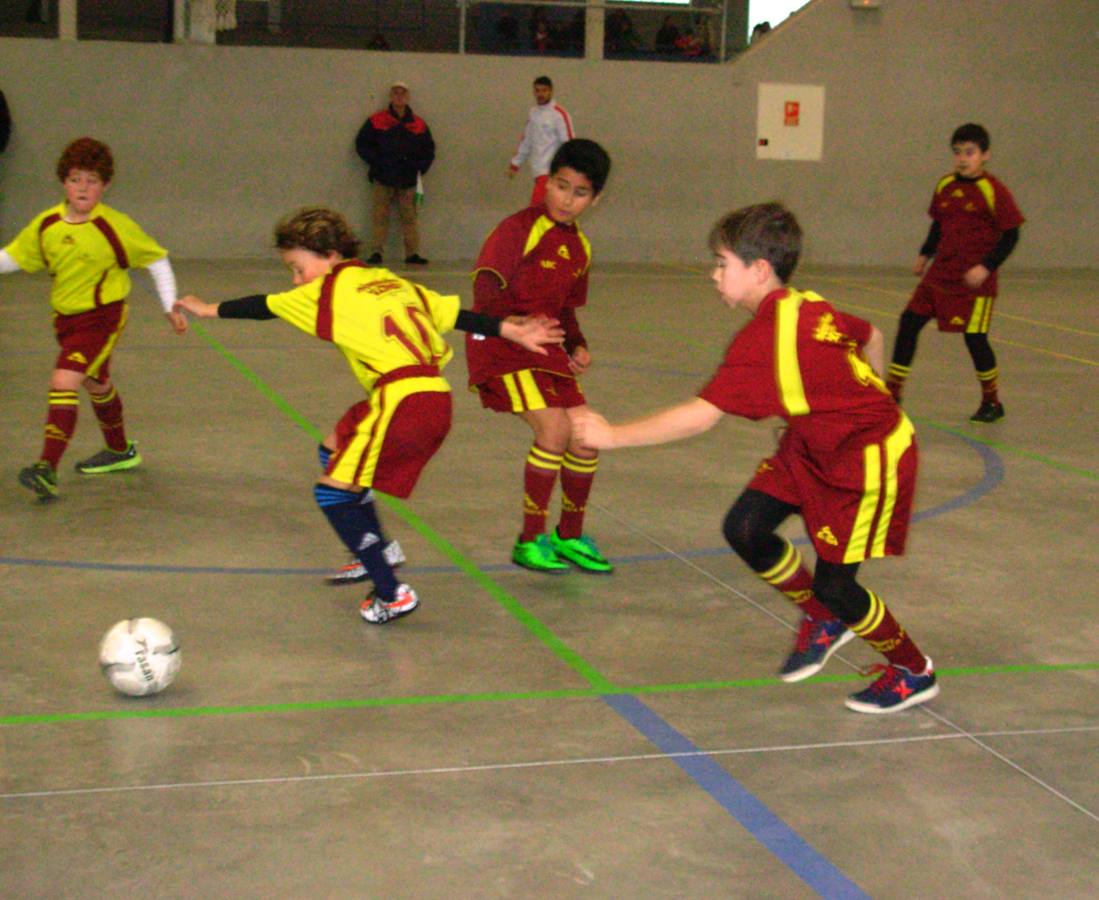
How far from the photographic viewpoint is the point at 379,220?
1706 cm

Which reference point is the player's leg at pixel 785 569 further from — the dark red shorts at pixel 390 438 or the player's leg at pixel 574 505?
the player's leg at pixel 574 505

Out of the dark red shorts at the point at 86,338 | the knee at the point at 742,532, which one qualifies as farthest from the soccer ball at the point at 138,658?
the dark red shorts at the point at 86,338

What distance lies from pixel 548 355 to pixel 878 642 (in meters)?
1.80

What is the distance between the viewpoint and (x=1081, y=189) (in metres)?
19.5

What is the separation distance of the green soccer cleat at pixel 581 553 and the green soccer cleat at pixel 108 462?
247cm

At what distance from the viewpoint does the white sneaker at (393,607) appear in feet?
15.8

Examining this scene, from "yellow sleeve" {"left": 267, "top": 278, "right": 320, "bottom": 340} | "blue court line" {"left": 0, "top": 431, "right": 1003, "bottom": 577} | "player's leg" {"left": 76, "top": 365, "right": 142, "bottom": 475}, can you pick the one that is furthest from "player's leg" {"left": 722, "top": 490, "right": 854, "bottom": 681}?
"player's leg" {"left": 76, "top": 365, "right": 142, "bottom": 475}

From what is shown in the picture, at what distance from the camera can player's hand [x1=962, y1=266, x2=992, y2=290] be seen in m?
8.69

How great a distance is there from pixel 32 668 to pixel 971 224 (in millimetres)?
6533

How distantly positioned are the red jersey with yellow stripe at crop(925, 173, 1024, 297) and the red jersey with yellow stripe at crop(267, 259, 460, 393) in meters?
5.09

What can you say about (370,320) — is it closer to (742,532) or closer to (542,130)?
(742,532)

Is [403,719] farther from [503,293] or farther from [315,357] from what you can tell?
[315,357]

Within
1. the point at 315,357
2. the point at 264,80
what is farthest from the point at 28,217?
the point at 315,357

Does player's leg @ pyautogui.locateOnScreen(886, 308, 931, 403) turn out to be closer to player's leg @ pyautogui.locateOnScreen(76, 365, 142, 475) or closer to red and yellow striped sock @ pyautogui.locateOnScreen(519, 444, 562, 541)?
red and yellow striped sock @ pyautogui.locateOnScreen(519, 444, 562, 541)
